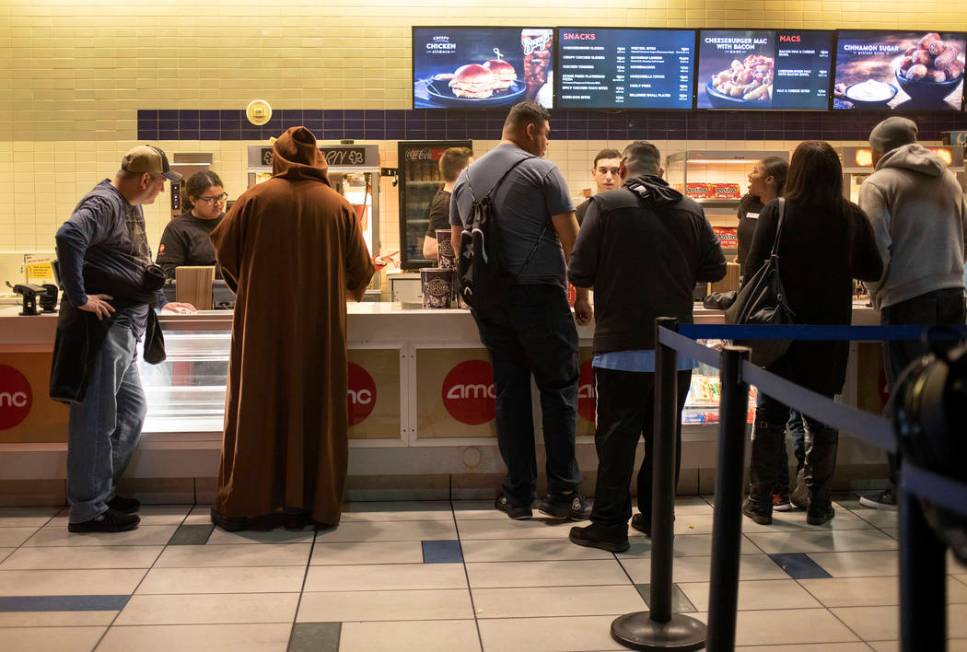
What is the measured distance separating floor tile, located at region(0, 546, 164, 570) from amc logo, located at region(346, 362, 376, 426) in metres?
1.06

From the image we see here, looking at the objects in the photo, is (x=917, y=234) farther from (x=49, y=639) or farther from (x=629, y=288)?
(x=49, y=639)

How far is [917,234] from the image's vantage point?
14.4 ft

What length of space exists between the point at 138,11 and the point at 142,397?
490 cm

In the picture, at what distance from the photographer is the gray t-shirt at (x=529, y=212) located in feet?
14.0

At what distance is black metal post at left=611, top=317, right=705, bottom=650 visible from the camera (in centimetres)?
299

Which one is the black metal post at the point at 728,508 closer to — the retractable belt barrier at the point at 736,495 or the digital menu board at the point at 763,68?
the retractable belt barrier at the point at 736,495

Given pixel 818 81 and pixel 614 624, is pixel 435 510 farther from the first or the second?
pixel 818 81

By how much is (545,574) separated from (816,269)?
1670mm

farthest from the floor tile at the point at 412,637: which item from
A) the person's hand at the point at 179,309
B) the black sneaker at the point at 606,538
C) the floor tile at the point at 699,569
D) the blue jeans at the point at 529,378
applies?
the person's hand at the point at 179,309

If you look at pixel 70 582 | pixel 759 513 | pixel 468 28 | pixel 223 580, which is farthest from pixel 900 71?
pixel 70 582

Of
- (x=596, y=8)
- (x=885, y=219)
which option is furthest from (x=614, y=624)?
(x=596, y=8)

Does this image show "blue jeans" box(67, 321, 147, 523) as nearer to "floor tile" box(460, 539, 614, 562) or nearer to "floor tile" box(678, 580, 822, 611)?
"floor tile" box(460, 539, 614, 562)

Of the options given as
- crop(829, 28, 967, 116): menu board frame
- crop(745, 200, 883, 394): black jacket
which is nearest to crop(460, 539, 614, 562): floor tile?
crop(745, 200, 883, 394): black jacket

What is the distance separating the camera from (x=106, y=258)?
4.20 meters
